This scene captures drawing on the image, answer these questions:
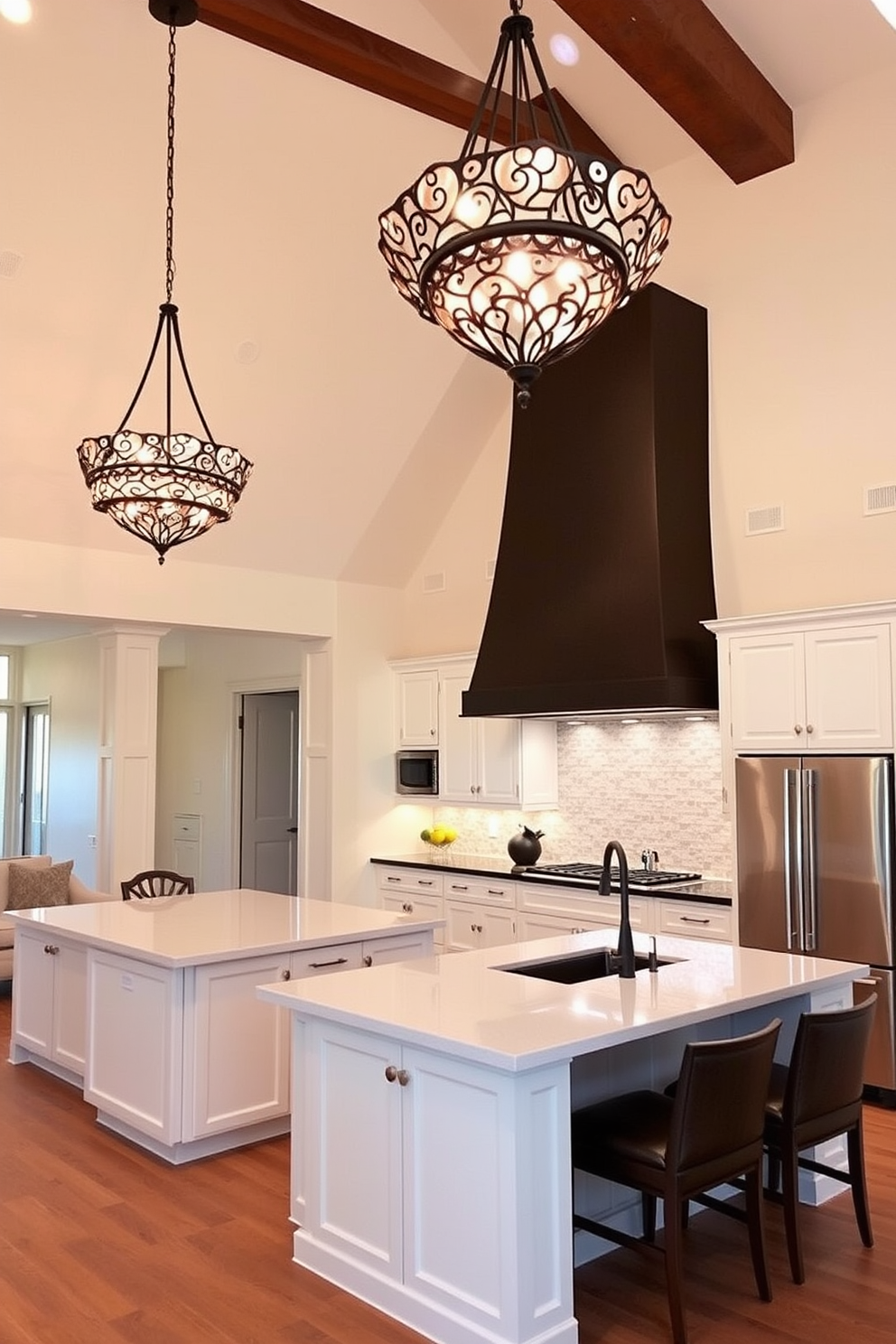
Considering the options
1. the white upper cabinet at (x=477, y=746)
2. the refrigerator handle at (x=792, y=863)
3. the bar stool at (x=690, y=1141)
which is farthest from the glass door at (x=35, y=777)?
the bar stool at (x=690, y=1141)

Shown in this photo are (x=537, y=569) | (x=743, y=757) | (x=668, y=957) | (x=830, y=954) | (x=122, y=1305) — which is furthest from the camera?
(x=537, y=569)

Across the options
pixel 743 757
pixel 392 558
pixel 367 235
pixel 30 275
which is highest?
pixel 367 235

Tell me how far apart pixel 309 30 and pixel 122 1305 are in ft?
16.9

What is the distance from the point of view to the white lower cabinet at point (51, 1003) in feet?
16.5

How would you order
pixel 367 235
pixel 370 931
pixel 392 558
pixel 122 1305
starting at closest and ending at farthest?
pixel 122 1305
pixel 370 931
pixel 367 235
pixel 392 558

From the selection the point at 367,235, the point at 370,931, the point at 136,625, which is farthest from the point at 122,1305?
the point at 367,235

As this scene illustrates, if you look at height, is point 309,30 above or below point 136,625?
above

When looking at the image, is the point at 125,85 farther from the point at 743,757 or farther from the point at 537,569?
the point at 743,757

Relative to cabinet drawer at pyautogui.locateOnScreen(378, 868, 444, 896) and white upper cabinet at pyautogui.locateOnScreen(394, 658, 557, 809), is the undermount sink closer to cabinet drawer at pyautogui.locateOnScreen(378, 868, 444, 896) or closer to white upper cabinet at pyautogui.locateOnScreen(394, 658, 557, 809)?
white upper cabinet at pyautogui.locateOnScreen(394, 658, 557, 809)

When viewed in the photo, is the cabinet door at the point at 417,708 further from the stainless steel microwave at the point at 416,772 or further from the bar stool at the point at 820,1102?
the bar stool at the point at 820,1102

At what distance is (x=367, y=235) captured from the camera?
625cm

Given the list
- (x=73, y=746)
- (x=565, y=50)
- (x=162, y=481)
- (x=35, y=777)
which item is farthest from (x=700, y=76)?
(x=35, y=777)

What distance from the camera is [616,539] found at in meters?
6.20

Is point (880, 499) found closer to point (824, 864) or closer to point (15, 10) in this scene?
point (824, 864)
